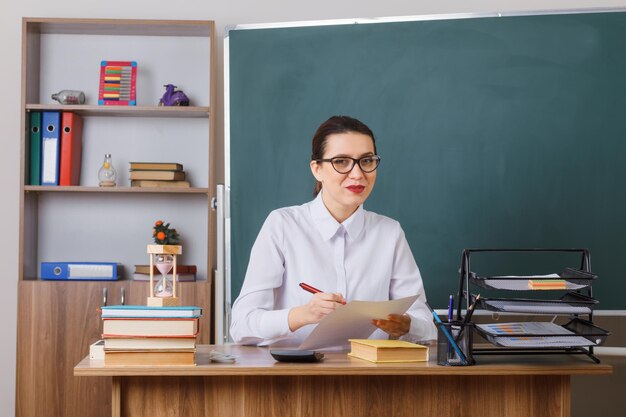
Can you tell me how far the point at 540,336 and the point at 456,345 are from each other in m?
0.21

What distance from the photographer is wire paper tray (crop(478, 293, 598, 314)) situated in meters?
1.88

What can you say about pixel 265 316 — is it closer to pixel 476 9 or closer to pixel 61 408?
pixel 61 408

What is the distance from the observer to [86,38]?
4.08 meters

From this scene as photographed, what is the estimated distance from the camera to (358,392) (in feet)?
6.40

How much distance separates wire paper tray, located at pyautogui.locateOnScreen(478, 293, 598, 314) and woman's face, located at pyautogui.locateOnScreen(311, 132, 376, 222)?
0.68m

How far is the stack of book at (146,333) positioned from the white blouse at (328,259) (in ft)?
1.98

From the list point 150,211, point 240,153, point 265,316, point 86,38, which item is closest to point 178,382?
point 265,316

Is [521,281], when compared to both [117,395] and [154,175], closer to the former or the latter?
[117,395]

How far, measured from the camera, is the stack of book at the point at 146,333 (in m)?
1.84

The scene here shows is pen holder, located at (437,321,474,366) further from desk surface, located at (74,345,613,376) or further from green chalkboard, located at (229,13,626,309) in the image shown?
green chalkboard, located at (229,13,626,309)

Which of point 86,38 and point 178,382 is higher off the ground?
point 86,38

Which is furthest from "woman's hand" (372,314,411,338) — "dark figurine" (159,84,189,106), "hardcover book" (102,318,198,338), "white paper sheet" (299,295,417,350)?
"dark figurine" (159,84,189,106)

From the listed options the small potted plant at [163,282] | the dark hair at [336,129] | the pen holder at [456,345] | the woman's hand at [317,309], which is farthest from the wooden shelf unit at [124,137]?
the pen holder at [456,345]

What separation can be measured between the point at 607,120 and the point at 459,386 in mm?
1712
